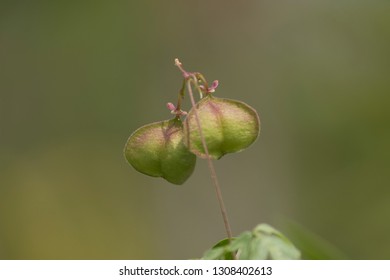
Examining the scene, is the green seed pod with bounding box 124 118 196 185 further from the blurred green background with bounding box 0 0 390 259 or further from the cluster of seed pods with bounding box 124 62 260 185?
the blurred green background with bounding box 0 0 390 259

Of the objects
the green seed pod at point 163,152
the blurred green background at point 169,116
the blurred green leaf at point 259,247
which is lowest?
the blurred green leaf at point 259,247

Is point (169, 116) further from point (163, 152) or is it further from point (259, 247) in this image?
point (259, 247)

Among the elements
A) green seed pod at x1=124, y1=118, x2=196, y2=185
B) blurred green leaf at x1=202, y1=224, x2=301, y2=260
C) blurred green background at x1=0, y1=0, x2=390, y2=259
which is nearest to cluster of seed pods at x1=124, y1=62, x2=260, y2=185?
green seed pod at x1=124, y1=118, x2=196, y2=185

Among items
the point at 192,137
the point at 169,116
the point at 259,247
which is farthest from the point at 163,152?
the point at 169,116

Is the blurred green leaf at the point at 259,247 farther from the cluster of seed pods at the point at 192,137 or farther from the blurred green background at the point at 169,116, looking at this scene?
the blurred green background at the point at 169,116

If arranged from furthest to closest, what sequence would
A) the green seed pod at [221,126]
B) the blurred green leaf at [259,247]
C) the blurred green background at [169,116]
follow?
the blurred green background at [169,116] < the green seed pod at [221,126] < the blurred green leaf at [259,247]

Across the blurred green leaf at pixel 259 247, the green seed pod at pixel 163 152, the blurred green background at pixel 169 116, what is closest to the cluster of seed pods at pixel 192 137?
the green seed pod at pixel 163 152
